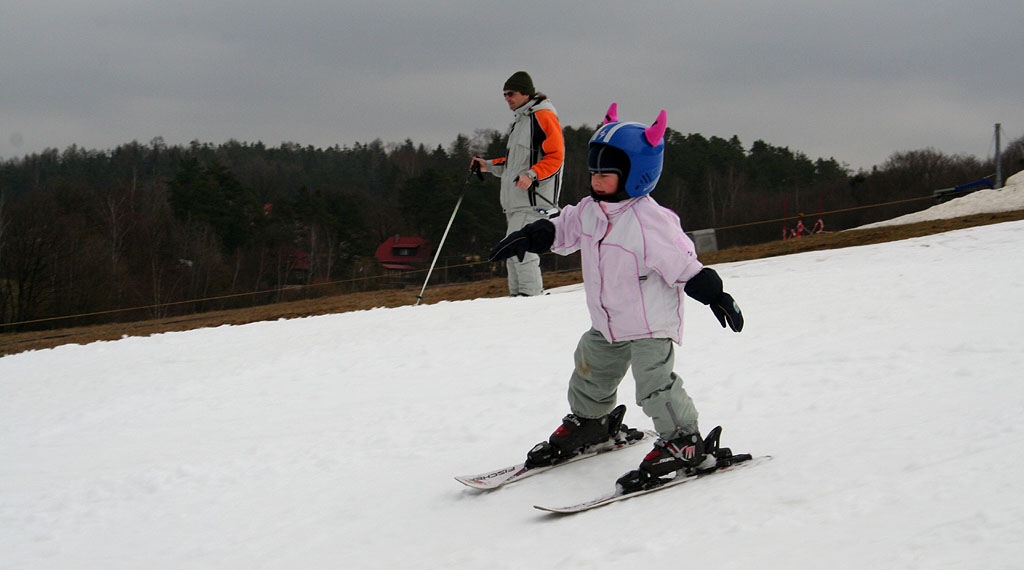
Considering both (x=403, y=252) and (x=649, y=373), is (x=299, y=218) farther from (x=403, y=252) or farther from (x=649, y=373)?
(x=649, y=373)

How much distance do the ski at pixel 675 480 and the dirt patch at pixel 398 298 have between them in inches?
277

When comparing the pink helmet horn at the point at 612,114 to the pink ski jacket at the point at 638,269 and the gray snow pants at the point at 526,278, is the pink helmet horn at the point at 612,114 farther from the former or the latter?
the gray snow pants at the point at 526,278

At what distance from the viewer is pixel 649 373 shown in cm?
370

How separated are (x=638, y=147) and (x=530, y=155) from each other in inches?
202

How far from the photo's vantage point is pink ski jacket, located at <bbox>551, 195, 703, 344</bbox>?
145 inches

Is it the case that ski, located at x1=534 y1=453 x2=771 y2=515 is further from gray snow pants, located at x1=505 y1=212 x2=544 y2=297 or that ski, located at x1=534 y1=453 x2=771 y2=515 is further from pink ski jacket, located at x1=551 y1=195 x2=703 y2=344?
gray snow pants, located at x1=505 y1=212 x2=544 y2=297

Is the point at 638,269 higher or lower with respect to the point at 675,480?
higher

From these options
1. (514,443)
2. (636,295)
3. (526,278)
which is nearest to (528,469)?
(514,443)

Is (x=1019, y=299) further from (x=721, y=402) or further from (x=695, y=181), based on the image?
(x=695, y=181)

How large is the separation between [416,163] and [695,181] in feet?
110

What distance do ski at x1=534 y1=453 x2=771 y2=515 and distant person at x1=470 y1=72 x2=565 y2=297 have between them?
16.2 ft

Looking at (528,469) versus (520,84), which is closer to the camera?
(528,469)

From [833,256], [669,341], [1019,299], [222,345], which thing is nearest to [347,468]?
[669,341]

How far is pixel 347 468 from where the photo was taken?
4.48m
